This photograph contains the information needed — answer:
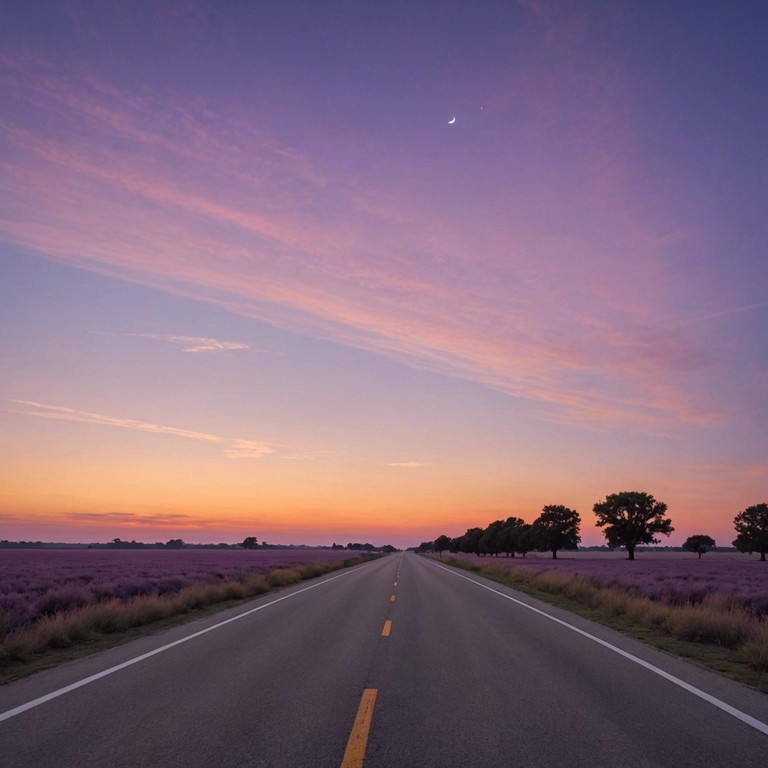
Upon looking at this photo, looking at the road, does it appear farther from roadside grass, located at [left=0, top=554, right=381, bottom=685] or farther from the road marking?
roadside grass, located at [left=0, top=554, right=381, bottom=685]

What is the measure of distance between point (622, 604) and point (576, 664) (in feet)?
31.1

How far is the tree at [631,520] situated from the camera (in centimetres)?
8831

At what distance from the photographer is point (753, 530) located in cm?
9638

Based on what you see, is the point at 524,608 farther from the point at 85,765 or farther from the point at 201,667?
the point at 85,765

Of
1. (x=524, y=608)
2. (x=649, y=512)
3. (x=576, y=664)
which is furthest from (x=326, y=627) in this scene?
(x=649, y=512)

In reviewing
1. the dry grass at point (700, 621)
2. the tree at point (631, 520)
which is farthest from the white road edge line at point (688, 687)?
the tree at point (631, 520)

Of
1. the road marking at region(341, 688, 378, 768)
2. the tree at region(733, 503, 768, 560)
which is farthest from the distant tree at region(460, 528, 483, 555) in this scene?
the road marking at region(341, 688, 378, 768)

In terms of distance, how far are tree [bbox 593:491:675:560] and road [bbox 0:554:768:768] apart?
83256 mm

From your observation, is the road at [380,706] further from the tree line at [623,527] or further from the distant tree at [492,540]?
the distant tree at [492,540]

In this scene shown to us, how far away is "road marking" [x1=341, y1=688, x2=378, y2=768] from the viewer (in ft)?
17.3

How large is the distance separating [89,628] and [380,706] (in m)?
9.08

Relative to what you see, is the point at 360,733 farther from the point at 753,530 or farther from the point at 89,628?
the point at 753,530

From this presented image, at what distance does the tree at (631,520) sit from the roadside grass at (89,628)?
7953 centimetres

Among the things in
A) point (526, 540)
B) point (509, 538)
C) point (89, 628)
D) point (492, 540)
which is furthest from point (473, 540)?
point (89, 628)
